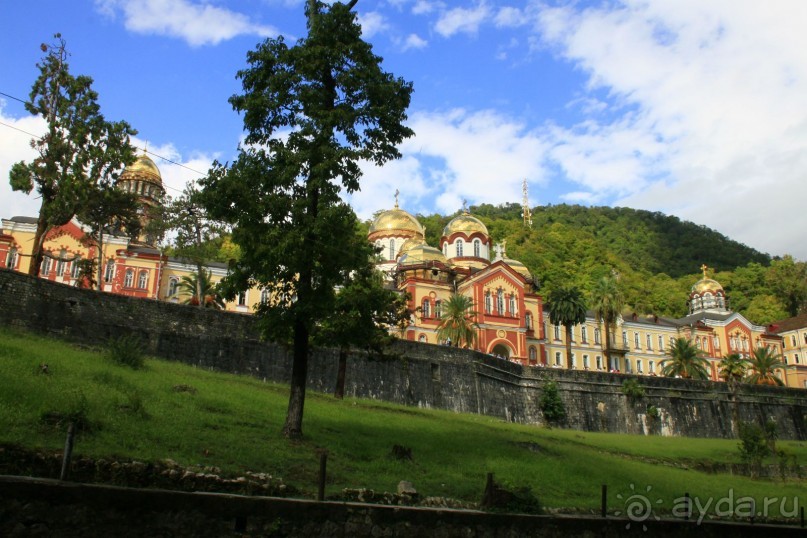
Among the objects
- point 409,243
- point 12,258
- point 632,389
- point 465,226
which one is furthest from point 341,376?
point 465,226

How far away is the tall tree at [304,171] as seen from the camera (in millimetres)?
17453

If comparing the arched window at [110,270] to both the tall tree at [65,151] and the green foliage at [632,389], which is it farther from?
the green foliage at [632,389]

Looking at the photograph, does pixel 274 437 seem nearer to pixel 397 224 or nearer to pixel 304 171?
pixel 304 171

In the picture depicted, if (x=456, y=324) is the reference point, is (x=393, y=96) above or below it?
above

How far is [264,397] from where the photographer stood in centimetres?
2303

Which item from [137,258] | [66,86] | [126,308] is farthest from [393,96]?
[137,258]

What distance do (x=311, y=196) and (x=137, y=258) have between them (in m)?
39.6

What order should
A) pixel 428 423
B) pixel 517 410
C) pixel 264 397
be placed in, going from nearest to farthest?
pixel 264 397, pixel 428 423, pixel 517 410

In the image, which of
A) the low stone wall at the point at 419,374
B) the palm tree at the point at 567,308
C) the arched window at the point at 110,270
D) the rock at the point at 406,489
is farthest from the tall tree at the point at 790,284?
the rock at the point at 406,489

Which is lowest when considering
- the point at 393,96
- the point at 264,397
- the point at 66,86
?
the point at 264,397

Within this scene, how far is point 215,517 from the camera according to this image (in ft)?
33.5

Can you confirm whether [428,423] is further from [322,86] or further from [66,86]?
[66,86]

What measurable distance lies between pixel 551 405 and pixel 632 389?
24.0ft

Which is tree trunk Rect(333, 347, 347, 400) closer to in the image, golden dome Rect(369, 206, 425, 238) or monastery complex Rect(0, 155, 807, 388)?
monastery complex Rect(0, 155, 807, 388)
